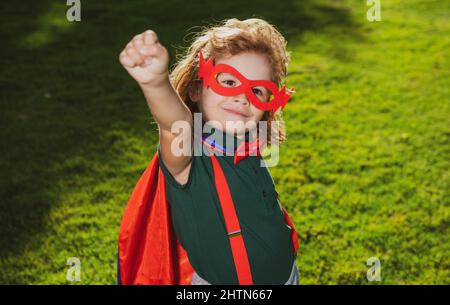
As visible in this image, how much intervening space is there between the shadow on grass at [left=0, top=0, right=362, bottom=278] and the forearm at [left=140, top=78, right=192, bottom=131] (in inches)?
85.8

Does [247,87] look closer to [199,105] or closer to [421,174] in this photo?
[199,105]

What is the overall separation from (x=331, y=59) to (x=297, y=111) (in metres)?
1.68

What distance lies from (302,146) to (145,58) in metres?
3.32

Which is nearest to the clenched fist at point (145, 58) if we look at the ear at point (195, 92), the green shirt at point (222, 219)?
the green shirt at point (222, 219)

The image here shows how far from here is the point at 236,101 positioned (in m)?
1.50

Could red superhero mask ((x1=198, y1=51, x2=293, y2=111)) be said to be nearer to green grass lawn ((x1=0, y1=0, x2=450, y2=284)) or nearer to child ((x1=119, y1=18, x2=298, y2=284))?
child ((x1=119, y1=18, x2=298, y2=284))

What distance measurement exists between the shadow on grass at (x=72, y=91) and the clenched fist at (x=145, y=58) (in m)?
2.30

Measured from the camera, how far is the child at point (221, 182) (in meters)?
1.46

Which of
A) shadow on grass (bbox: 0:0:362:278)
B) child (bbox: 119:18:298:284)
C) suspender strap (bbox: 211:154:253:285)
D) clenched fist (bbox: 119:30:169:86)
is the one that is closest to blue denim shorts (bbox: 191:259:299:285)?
child (bbox: 119:18:298:284)

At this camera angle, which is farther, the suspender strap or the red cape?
the red cape

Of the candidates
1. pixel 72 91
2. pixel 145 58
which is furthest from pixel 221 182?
pixel 72 91

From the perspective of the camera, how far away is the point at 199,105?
1.60m

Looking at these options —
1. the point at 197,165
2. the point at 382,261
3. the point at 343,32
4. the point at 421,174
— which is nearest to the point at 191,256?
the point at 197,165

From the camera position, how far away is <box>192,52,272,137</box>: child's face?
151cm
